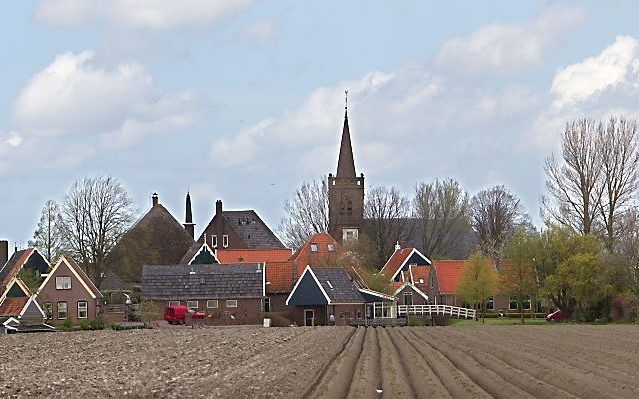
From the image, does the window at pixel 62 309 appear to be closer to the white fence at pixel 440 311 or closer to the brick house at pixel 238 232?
the white fence at pixel 440 311

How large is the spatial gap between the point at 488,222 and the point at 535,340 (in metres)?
72.1

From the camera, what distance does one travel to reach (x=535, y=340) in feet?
143

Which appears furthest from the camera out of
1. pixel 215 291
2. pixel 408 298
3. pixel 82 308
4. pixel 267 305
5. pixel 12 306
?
pixel 408 298

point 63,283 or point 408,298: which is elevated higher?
point 63,283

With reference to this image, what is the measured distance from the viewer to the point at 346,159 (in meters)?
113

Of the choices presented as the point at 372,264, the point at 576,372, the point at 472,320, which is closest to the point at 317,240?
the point at 372,264

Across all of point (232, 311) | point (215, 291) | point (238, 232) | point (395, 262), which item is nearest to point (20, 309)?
point (215, 291)

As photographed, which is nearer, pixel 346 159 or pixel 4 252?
pixel 4 252

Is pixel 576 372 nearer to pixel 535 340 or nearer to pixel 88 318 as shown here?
pixel 535 340

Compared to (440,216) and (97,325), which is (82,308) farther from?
(440,216)

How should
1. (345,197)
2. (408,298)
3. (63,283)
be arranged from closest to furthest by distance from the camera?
1. (63,283)
2. (408,298)
3. (345,197)

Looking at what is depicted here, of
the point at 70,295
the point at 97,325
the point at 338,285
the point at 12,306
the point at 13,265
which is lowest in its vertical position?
the point at 97,325

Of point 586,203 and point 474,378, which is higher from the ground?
point 586,203

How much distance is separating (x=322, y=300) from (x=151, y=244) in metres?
29.7
